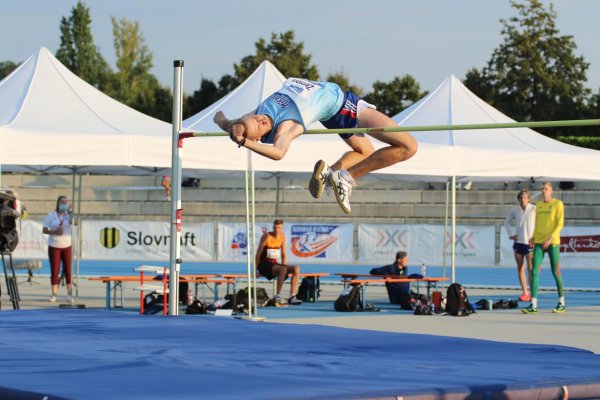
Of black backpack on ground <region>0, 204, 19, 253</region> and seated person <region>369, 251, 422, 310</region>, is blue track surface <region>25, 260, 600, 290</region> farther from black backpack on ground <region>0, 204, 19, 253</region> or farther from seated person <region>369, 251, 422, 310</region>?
black backpack on ground <region>0, 204, 19, 253</region>

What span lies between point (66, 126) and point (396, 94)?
36308 mm

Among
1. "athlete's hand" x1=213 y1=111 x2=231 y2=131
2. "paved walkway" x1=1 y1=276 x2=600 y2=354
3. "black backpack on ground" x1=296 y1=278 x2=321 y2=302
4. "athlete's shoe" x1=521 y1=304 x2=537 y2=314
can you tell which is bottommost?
"paved walkway" x1=1 y1=276 x2=600 y2=354

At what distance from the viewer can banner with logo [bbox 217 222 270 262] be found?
23422 mm

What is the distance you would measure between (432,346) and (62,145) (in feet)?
20.6

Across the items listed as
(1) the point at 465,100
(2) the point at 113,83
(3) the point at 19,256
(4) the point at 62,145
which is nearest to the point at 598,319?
(1) the point at 465,100

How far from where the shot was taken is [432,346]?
6.68 m

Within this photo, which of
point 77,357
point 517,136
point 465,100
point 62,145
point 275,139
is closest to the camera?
point 77,357

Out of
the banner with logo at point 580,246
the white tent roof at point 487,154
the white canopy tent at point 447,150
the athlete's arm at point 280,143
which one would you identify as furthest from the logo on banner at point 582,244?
the athlete's arm at point 280,143

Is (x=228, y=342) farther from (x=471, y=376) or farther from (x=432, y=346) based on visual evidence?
(x=471, y=376)

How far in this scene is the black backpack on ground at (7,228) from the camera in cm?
1135

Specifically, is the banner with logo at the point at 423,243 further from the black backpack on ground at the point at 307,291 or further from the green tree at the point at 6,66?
the green tree at the point at 6,66

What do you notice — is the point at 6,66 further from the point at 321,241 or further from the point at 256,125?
the point at 256,125

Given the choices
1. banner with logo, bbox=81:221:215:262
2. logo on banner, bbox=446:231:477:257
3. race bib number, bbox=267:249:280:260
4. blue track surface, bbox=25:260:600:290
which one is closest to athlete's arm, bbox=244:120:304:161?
race bib number, bbox=267:249:280:260

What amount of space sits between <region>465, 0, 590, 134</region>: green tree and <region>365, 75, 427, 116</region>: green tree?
3.97 meters
